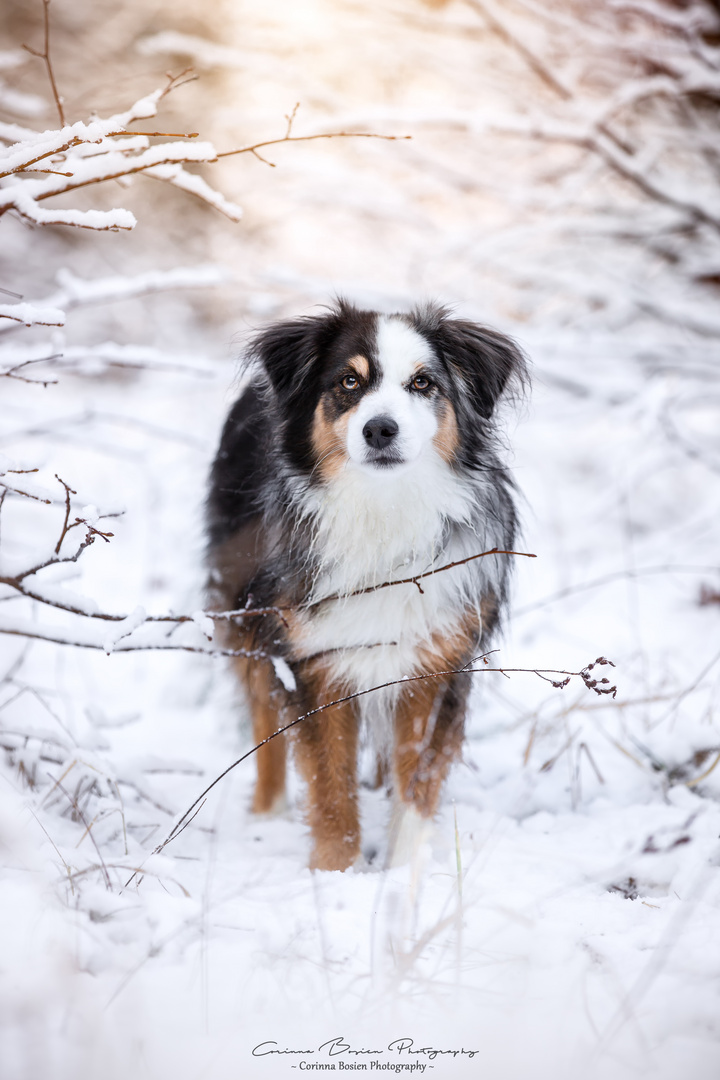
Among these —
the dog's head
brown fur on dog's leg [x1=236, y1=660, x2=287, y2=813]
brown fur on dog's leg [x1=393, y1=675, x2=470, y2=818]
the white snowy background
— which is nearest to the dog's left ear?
the dog's head

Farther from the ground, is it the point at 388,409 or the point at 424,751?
the point at 388,409

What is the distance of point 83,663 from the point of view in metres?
4.23

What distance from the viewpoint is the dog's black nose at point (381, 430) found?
2.31m

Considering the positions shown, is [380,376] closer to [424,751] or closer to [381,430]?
[381,430]

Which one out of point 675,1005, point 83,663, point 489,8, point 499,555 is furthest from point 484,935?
point 489,8

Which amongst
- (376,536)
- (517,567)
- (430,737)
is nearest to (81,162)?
(376,536)

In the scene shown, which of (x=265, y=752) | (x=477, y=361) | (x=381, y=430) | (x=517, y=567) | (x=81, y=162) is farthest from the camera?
(x=517, y=567)

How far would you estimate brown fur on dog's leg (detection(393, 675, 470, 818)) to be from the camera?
8.30 feet

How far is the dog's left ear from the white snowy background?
1.59ft

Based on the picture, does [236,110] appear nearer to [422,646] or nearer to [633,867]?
[422,646]

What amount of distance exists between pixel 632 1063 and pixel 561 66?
17.9 feet

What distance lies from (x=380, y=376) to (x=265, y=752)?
162 centimetres

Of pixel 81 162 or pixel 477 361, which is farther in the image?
pixel 477 361

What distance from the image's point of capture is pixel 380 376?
254 centimetres
